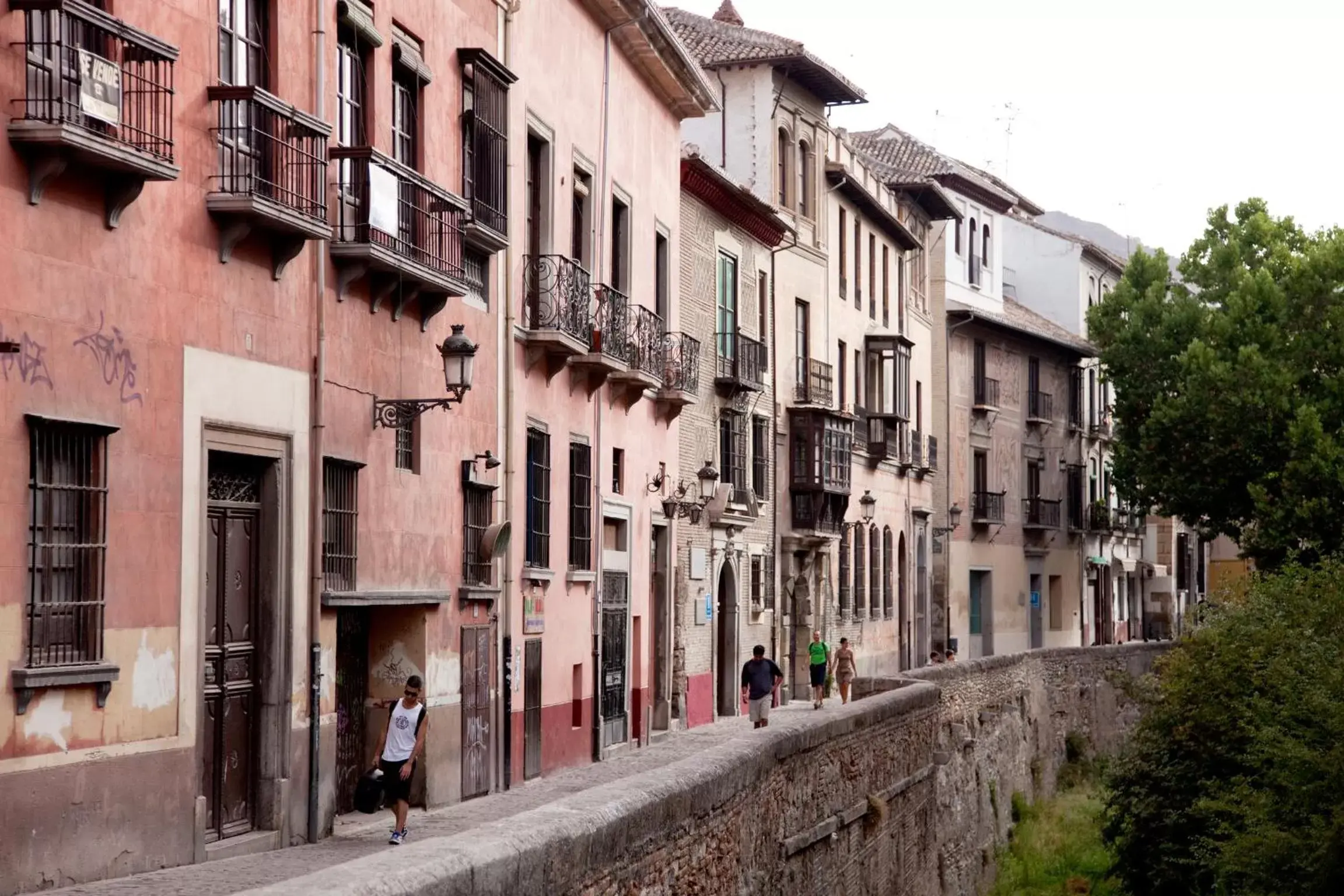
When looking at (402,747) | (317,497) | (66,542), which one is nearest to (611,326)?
(317,497)

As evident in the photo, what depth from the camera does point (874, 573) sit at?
46.6m

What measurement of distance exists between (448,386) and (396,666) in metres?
2.74

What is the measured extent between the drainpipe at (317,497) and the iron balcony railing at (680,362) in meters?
12.3

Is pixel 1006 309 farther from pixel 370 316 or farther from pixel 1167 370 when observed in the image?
pixel 370 316

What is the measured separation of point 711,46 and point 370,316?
2483 cm

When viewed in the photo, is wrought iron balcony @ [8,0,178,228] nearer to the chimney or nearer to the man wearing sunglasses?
the man wearing sunglasses

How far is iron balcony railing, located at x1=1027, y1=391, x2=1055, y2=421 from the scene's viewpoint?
59656 millimetres

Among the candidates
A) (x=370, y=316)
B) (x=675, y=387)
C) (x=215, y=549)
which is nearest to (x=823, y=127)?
(x=675, y=387)

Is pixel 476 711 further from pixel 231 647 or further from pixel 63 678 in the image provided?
pixel 63 678

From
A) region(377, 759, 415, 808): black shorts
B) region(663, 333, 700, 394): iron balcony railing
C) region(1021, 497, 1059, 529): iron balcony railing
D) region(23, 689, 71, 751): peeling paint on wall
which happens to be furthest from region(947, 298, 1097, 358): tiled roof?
region(23, 689, 71, 751): peeling paint on wall

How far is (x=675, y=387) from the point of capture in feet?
94.9

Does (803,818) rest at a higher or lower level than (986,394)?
lower

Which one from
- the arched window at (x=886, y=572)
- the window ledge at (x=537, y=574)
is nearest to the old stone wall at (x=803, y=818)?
the window ledge at (x=537, y=574)

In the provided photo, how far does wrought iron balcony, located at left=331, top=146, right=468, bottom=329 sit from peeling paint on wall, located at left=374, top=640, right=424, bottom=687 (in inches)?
115
